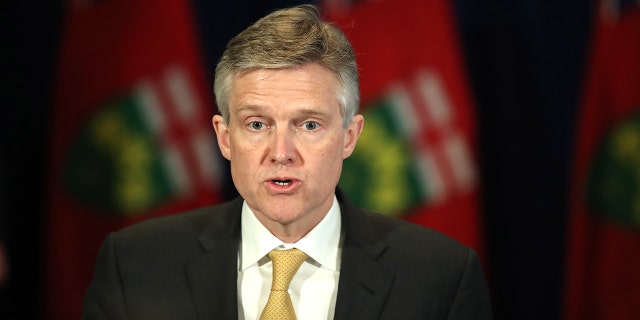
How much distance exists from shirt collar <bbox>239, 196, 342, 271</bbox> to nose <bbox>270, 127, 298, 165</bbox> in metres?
0.22

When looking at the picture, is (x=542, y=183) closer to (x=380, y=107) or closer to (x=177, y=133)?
(x=380, y=107)

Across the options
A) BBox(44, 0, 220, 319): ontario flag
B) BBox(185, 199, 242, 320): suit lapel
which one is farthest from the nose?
BBox(44, 0, 220, 319): ontario flag

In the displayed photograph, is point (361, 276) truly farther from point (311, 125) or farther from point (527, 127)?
point (527, 127)

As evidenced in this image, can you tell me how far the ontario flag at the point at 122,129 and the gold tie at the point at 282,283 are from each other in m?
1.59

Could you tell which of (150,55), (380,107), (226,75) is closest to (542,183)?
(380,107)

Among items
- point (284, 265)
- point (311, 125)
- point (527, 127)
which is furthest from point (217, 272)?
point (527, 127)

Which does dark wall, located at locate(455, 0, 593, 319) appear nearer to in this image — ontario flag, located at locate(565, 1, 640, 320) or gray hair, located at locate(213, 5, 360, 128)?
ontario flag, located at locate(565, 1, 640, 320)

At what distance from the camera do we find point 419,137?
3.42 meters

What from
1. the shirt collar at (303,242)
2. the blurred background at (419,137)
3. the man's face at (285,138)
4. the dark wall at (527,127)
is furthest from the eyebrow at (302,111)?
the dark wall at (527,127)

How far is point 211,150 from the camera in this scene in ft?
11.4

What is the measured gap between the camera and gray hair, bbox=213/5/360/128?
1.84 m

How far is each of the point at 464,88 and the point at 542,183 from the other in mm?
510

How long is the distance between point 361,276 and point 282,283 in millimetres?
174

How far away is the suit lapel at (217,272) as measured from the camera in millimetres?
1874
